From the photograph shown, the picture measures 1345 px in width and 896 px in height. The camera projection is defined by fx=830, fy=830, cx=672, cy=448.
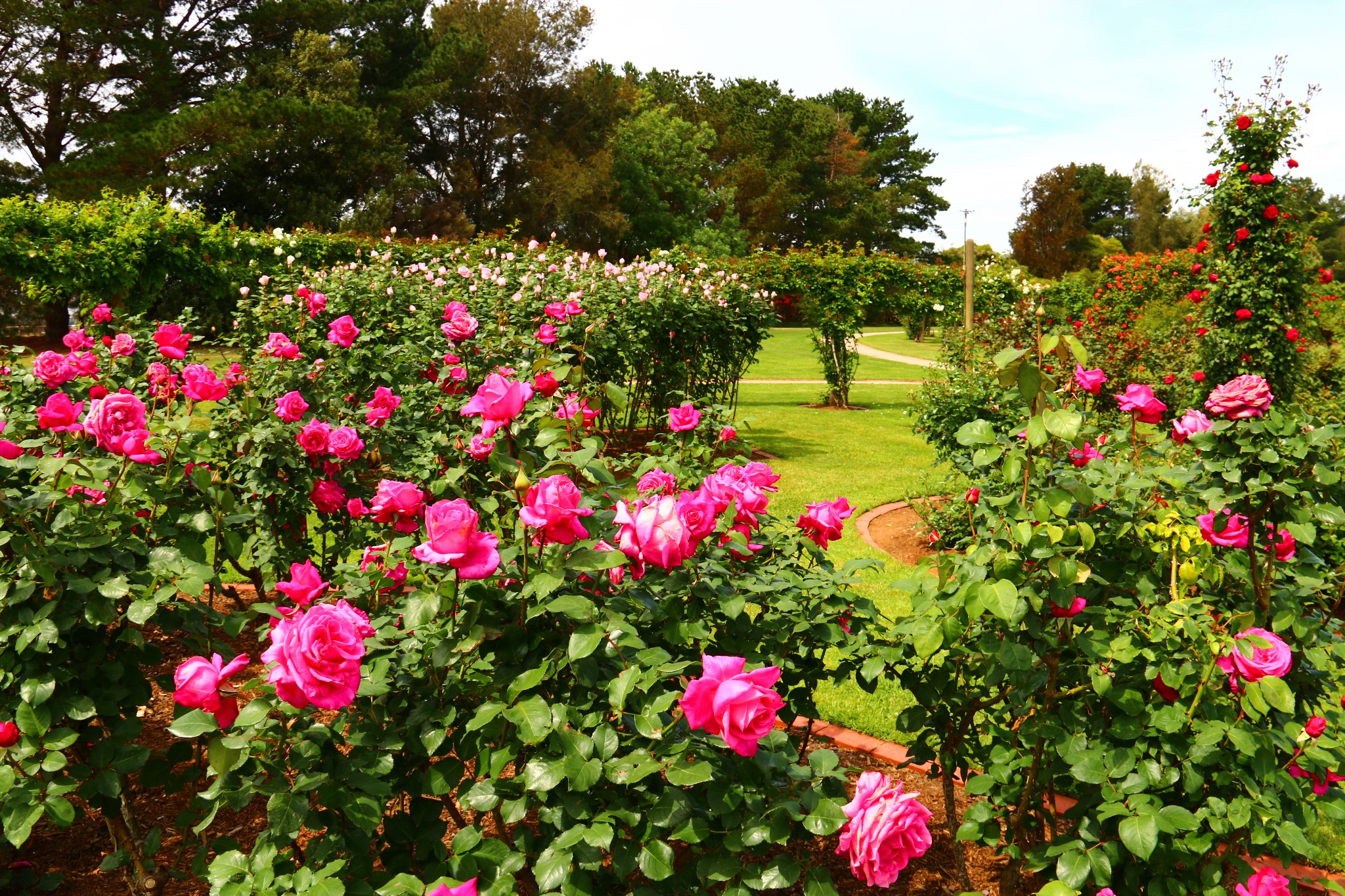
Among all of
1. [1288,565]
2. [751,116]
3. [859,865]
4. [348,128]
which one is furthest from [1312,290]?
[751,116]

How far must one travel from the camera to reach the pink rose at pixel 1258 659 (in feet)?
4.42

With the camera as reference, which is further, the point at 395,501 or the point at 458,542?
the point at 395,501

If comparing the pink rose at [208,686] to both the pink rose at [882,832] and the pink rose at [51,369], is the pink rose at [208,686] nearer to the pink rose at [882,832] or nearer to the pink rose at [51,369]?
the pink rose at [882,832]

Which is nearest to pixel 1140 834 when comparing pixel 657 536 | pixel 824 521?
pixel 824 521

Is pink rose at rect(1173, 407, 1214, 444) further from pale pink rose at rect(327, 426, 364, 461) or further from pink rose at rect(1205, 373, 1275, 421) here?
pale pink rose at rect(327, 426, 364, 461)

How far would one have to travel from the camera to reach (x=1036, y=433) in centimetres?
137

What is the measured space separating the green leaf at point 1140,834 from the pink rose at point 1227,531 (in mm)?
559

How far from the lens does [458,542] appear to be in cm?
112

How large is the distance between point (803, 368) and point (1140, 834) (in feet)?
59.1

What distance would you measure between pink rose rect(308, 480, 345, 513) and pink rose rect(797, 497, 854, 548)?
4.82ft

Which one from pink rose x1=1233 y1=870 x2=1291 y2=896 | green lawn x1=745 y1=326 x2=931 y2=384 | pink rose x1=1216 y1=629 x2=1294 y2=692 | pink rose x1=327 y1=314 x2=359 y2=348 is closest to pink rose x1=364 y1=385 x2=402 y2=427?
pink rose x1=327 y1=314 x2=359 y2=348

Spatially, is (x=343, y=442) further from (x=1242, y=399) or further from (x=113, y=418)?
(x=1242, y=399)

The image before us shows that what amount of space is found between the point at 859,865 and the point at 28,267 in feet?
41.0

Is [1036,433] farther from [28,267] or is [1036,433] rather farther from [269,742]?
[28,267]
